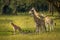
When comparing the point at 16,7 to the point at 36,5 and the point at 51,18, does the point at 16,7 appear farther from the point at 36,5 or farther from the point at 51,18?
the point at 51,18

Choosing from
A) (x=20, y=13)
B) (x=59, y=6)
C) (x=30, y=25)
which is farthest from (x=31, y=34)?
(x=59, y=6)

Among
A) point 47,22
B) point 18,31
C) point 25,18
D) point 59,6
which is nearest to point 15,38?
point 18,31

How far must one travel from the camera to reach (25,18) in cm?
277

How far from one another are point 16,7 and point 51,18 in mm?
477

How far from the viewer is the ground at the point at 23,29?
9.07 feet

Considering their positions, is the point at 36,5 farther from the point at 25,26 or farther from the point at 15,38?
the point at 15,38

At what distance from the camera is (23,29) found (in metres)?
2.78

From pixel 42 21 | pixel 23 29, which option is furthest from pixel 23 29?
pixel 42 21

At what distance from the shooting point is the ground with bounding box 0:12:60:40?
277 cm

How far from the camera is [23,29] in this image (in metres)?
2.78

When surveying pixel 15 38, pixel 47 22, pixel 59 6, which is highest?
pixel 59 6

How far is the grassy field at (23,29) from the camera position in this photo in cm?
277

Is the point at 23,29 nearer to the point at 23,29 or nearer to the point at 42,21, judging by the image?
the point at 23,29

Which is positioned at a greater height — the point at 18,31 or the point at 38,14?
the point at 38,14
